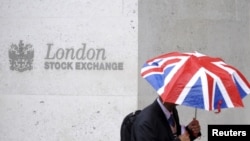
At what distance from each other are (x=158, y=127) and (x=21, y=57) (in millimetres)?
3333

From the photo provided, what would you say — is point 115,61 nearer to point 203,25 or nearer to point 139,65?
point 139,65

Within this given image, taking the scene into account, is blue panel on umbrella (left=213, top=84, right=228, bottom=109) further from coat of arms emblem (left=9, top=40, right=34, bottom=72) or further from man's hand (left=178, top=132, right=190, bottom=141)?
coat of arms emblem (left=9, top=40, right=34, bottom=72)

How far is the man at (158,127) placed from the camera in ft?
8.98

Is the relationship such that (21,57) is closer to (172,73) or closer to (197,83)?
(172,73)

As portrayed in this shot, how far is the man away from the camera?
8.98ft

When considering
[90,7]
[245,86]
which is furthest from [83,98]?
[245,86]

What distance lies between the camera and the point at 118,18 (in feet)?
18.0

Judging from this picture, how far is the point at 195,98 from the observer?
2.52 meters

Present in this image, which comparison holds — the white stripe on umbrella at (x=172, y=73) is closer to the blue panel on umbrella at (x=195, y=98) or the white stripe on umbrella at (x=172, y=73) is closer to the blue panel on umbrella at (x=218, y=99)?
the blue panel on umbrella at (x=195, y=98)

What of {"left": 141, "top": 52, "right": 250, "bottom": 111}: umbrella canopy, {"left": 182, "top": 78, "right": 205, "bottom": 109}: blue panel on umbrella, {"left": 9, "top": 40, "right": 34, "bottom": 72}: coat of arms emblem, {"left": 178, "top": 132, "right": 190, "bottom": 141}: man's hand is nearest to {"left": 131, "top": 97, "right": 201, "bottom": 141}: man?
{"left": 178, "top": 132, "right": 190, "bottom": 141}: man's hand

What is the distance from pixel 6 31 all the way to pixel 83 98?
1.46m

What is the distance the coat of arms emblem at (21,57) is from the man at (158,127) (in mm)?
3112

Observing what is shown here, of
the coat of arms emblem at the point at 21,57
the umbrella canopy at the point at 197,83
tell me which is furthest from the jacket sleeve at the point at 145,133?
the coat of arms emblem at the point at 21,57

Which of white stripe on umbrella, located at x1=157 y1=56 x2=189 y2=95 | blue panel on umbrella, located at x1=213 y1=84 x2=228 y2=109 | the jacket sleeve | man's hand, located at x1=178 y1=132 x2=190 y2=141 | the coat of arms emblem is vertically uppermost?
the coat of arms emblem
